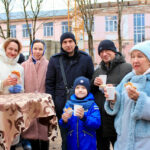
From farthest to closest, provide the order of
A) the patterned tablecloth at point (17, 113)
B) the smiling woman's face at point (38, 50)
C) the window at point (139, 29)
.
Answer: the window at point (139, 29) < the smiling woman's face at point (38, 50) < the patterned tablecloth at point (17, 113)

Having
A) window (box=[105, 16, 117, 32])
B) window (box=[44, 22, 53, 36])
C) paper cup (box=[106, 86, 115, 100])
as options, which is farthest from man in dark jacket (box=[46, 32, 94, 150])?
window (box=[44, 22, 53, 36])


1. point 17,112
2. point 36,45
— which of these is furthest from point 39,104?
point 36,45

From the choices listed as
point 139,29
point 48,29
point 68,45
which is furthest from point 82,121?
point 48,29

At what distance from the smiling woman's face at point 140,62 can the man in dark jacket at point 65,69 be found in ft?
4.75

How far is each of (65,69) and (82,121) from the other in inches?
37.1

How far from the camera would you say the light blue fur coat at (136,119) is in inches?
87.3

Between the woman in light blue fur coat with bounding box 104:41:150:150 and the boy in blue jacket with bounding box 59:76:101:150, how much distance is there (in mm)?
717

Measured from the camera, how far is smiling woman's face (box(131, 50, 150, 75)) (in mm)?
2309

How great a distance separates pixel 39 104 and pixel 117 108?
1110mm

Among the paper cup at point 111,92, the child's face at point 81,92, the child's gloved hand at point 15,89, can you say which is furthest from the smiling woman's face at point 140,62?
the child's gloved hand at point 15,89

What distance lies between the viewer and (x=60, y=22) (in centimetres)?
2592

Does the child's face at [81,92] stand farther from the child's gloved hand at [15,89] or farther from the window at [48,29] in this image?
the window at [48,29]

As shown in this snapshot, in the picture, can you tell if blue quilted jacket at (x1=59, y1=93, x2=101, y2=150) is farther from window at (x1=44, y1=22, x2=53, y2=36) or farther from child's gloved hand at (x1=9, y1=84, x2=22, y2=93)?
window at (x1=44, y1=22, x2=53, y2=36)

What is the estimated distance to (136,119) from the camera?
7.52 feet
